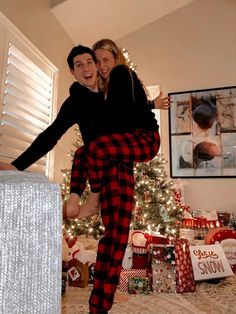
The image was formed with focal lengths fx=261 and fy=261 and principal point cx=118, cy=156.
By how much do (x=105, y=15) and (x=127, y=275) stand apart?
9.60ft

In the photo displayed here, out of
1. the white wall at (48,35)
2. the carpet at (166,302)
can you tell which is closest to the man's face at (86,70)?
the carpet at (166,302)

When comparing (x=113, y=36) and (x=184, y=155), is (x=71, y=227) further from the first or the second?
(x=113, y=36)

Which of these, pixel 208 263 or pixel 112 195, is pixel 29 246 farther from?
pixel 208 263

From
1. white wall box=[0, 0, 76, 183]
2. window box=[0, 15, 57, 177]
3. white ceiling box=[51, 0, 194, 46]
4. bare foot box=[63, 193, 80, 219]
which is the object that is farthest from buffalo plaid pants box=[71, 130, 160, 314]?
white ceiling box=[51, 0, 194, 46]

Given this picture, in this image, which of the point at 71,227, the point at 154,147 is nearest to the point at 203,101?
the point at 71,227

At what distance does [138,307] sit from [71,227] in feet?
3.22

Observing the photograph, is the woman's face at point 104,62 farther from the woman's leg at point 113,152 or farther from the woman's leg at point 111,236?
the woman's leg at point 111,236

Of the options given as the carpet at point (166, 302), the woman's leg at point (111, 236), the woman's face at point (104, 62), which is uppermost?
the woman's face at point (104, 62)

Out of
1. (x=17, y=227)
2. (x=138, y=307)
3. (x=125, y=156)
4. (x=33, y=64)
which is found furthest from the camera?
(x=33, y=64)

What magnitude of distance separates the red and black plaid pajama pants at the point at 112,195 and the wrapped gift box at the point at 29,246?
55 cm

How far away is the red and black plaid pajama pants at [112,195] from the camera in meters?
0.92

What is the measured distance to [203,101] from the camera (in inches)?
132

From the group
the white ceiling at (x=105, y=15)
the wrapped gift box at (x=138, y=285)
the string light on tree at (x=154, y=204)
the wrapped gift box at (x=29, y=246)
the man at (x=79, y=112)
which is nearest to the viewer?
the wrapped gift box at (x=29, y=246)

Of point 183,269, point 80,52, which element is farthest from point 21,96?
point 183,269
